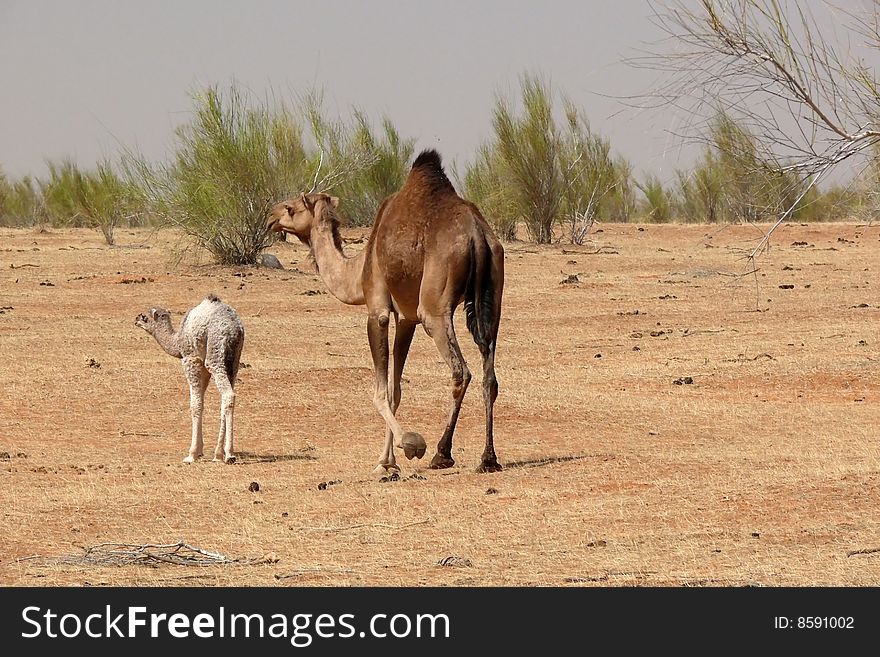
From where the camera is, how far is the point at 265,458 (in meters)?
10.9

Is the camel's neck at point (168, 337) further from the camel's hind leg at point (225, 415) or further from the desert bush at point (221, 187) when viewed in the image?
the desert bush at point (221, 187)

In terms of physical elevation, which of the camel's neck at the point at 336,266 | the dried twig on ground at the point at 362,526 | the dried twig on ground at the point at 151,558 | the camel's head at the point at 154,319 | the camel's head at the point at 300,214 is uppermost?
the camel's head at the point at 300,214

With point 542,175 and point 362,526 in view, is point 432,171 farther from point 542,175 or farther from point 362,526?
point 542,175

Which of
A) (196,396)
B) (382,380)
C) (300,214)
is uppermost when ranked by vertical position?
(300,214)

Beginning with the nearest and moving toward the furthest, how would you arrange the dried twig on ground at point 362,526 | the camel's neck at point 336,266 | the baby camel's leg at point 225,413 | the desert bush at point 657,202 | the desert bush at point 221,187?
the dried twig on ground at point 362,526
the baby camel's leg at point 225,413
the camel's neck at point 336,266
the desert bush at point 221,187
the desert bush at point 657,202

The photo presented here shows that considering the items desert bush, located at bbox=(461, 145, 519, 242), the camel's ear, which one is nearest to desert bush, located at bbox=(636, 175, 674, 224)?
desert bush, located at bbox=(461, 145, 519, 242)

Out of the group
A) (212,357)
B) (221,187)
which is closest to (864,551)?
(212,357)

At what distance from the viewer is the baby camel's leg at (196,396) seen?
10.7 metres

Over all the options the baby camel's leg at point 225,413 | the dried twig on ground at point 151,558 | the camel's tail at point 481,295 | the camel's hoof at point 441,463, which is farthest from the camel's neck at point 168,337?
the dried twig on ground at point 151,558

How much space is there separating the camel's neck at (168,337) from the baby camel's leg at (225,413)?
0.55m

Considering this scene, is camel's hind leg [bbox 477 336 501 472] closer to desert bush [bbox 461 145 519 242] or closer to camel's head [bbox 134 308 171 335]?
camel's head [bbox 134 308 171 335]

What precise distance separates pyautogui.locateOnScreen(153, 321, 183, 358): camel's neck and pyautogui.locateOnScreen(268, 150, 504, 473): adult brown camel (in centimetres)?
149

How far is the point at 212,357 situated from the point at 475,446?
2.27 meters

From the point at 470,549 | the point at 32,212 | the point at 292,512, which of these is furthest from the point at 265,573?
the point at 32,212
